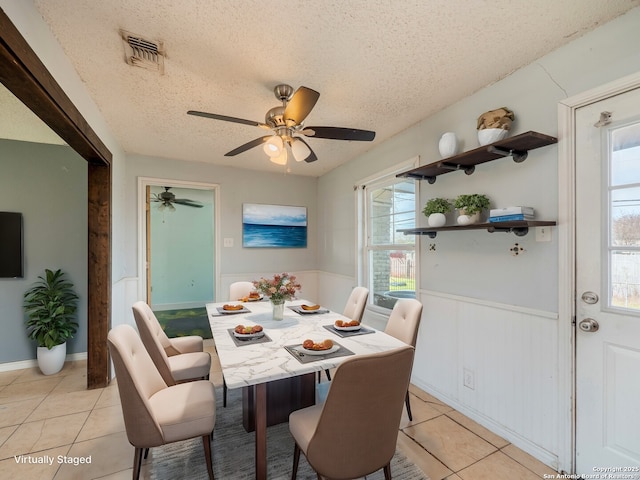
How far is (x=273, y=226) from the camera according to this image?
4.36 m

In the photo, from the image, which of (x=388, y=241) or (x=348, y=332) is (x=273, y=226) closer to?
(x=388, y=241)

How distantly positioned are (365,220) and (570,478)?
8.68ft

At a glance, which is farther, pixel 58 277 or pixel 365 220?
pixel 365 220

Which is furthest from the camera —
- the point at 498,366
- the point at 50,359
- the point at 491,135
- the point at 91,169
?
the point at 50,359

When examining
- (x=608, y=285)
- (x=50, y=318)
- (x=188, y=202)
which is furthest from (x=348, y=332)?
(x=188, y=202)

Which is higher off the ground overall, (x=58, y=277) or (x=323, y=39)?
(x=323, y=39)

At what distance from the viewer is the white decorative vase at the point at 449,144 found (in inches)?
86.6

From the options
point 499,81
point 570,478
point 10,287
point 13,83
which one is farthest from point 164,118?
point 570,478

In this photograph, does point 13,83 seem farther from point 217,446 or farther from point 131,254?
point 131,254

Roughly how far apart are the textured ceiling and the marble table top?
1.70 meters

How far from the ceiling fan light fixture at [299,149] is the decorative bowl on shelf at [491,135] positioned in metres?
1.19

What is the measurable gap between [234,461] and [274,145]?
197 centimetres

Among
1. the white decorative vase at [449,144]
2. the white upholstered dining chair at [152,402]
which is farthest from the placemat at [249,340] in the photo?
the white decorative vase at [449,144]

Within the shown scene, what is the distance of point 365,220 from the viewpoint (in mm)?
3592
